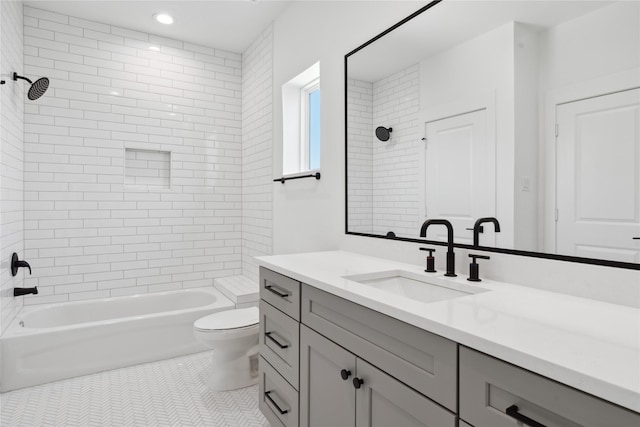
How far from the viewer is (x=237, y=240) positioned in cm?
399

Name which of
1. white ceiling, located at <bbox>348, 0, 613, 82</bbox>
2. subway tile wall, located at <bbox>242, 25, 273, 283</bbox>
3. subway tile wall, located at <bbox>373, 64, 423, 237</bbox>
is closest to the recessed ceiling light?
subway tile wall, located at <bbox>242, 25, 273, 283</bbox>

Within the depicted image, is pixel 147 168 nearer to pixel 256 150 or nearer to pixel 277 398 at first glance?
pixel 256 150

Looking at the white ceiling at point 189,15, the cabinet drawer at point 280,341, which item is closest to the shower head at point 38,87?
the white ceiling at point 189,15

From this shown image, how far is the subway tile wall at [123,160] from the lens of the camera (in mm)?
3107

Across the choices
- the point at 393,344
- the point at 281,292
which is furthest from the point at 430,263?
the point at 281,292

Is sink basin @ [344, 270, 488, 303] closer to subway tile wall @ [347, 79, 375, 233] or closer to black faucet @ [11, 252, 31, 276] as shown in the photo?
subway tile wall @ [347, 79, 375, 233]

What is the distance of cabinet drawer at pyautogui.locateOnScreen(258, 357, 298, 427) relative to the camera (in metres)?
1.62

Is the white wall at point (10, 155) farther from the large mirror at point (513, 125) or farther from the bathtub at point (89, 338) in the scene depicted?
the large mirror at point (513, 125)

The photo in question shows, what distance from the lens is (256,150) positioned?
3625mm

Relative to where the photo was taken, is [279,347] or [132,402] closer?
[279,347]

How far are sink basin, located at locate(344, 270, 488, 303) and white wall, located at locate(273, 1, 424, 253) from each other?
741mm

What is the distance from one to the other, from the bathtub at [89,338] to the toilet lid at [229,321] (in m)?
0.56

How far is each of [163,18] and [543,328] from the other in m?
3.63

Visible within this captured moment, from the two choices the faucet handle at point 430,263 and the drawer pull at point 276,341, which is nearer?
the faucet handle at point 430,263
